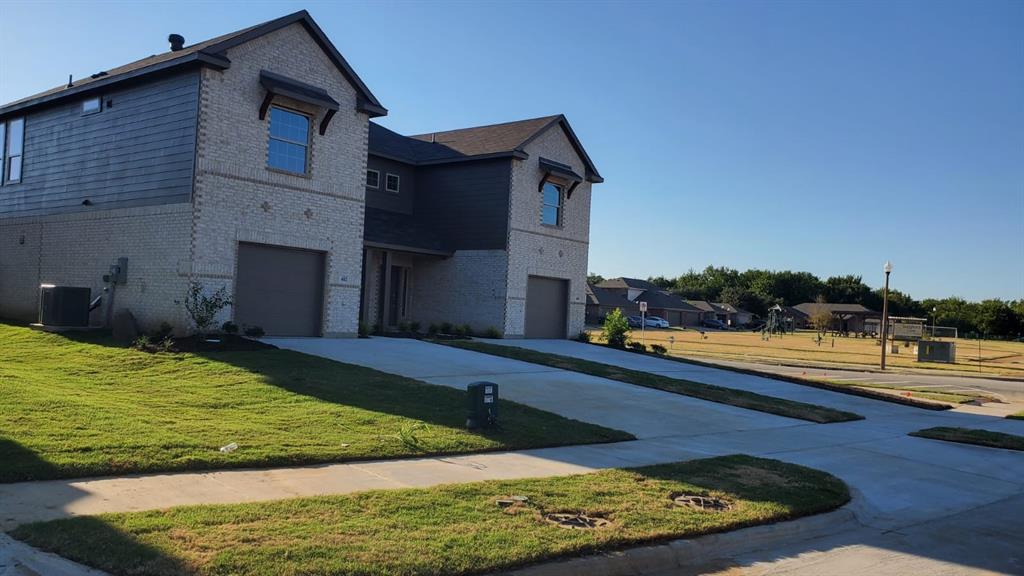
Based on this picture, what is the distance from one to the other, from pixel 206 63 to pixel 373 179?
10883 millimetres

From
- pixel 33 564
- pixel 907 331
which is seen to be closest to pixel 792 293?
pixel 907 331

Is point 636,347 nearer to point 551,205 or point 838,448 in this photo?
point 551,205

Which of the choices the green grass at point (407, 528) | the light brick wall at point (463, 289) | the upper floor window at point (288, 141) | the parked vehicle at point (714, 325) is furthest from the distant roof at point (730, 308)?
the green grass at point (407, 528)

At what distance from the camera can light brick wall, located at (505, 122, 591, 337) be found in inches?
Answer: 1091

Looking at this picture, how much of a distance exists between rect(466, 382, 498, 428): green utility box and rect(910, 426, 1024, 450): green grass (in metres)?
9.04

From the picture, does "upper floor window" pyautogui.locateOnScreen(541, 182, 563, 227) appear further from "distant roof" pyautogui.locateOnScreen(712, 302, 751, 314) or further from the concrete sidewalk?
"distant roof" pyautogui.locateOnScreen(712, 302, 751, 314)

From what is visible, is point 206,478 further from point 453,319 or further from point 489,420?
point 453,319

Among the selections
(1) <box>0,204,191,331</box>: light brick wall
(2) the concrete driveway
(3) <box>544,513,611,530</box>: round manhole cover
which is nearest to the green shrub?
(2) the concrete driveway

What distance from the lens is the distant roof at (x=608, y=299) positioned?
298ft

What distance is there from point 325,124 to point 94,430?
1348 centimetres

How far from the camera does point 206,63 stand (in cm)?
1784

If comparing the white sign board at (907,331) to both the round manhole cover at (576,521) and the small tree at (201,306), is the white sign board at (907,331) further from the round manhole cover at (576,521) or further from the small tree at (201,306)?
the round manhole cover at (576,521)

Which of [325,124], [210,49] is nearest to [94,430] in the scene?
[210,49]

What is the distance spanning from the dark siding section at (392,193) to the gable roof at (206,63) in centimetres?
617
